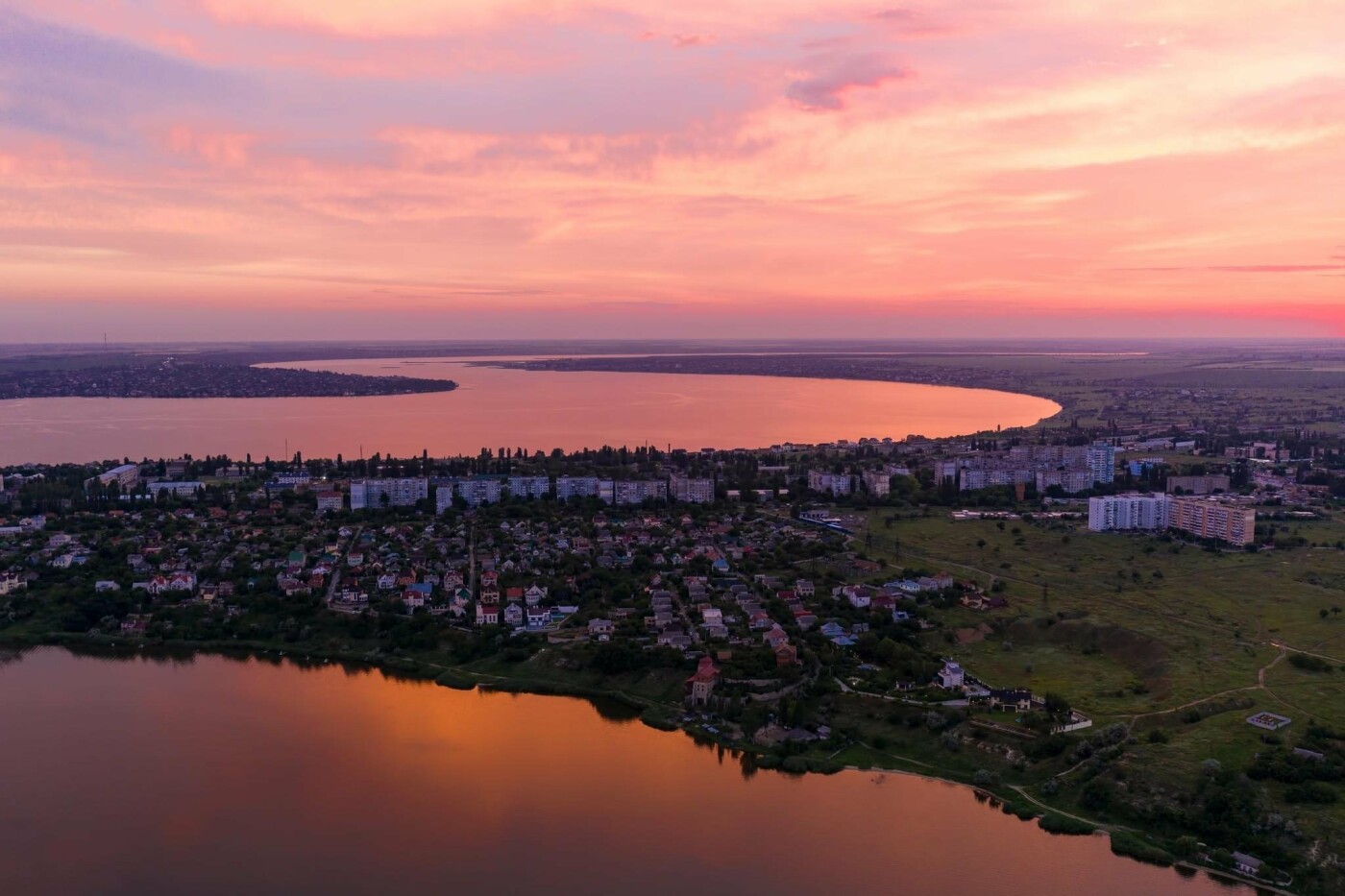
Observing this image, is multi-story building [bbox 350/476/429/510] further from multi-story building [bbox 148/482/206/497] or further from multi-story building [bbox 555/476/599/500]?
multi-story building [bbox 148/482/206/497]

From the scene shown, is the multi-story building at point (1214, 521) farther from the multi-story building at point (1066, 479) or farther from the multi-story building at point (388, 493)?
the multi-story building at point (388, 493)

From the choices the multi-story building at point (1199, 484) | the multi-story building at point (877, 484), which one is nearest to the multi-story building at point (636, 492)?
the multi-story building at point (877, 484)

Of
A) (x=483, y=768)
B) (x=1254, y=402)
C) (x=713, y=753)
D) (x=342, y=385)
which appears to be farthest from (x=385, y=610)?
(x=342, y=385)

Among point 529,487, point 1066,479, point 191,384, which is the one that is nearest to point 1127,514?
point 1066,479

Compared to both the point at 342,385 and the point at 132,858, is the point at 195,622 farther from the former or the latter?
the point at 342,385

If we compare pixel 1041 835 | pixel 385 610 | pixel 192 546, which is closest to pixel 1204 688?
pixel 1041 835

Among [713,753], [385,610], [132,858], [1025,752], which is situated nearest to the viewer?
[132,858]

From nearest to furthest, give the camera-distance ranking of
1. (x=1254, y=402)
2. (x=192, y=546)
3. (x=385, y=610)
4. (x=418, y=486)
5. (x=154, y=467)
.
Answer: (x=385, y=610)
(x=192, y=546)
(x=418, y=486)
(x=154, y=467)
(x=1254, y=402)

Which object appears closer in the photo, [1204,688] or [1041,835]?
[1041,835]

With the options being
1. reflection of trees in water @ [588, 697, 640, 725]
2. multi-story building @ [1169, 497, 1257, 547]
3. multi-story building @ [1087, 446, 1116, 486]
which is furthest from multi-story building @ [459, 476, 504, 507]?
multi-story building @ [1087, 446, 1116, 486]
